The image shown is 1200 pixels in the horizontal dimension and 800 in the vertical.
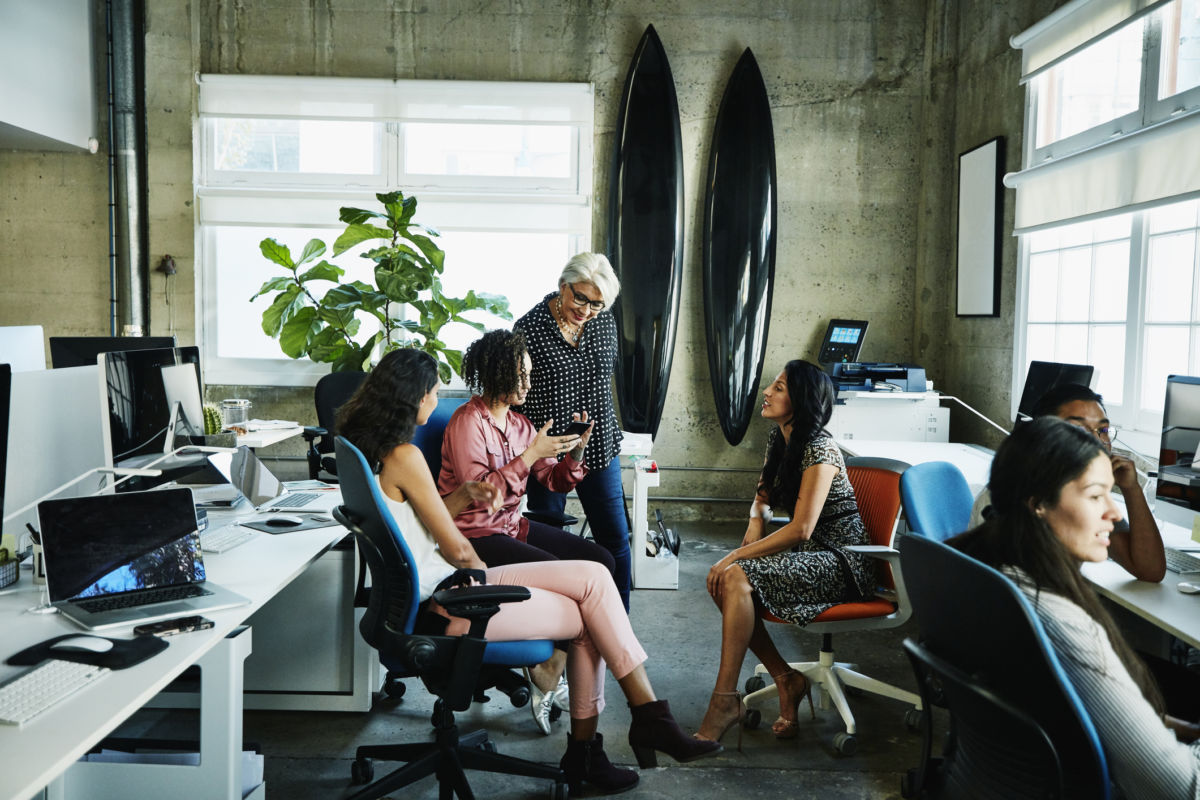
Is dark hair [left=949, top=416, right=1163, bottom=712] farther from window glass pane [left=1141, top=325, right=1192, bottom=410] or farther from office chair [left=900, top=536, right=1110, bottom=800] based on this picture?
window glass pane [left=1141, top=325, right=1192, bottom=410]

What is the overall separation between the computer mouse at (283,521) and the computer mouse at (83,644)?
3.28ft

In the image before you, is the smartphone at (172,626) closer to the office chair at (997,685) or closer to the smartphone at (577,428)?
the office chair at (997,685)

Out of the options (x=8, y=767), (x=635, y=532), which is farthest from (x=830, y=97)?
Answer: (x=8, y=767)

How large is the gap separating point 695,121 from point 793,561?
3.54m

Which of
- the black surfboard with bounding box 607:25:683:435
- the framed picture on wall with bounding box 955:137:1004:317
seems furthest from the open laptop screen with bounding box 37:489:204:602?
the framed picture on wall with bounding box 955:137:1004:317

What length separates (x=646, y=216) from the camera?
546 cm

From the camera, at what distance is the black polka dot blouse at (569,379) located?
3.19 m

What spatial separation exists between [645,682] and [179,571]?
1.18 m

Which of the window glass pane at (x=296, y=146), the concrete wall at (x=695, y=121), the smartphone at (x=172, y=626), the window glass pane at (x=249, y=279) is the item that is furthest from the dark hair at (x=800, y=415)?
the window glass pane at (x=296, y=146)

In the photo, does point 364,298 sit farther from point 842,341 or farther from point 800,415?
point 800,415

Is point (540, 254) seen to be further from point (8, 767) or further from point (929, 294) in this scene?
point (8, 767)

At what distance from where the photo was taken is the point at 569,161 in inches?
220

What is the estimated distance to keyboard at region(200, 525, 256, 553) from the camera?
238cm

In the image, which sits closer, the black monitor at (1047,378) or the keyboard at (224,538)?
the keyboard at (224,538)
